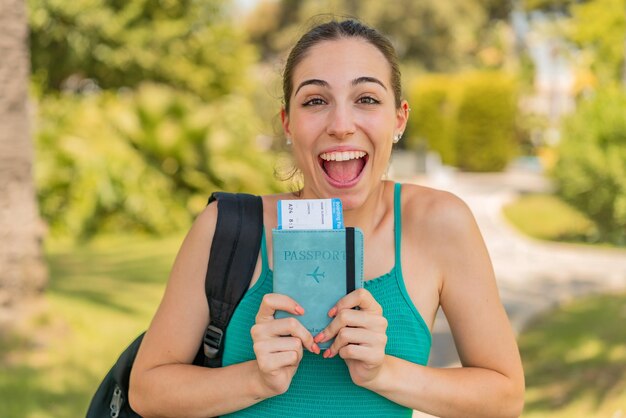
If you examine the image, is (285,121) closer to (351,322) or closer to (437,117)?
(351,322)

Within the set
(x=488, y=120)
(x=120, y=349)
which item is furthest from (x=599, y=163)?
(x=488, y=120)

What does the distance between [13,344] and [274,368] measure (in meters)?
5.21

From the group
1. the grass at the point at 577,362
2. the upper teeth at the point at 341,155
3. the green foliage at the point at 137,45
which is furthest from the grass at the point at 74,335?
the green foliage at the point at 137,45

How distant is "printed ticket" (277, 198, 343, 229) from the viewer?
1577 mm

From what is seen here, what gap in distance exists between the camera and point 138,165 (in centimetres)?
1311

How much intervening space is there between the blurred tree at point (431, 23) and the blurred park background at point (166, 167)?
367 inches

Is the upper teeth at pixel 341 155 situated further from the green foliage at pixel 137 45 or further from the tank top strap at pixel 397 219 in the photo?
the green foliage at pixel 137 45

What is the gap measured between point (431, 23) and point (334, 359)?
3941 centimetres

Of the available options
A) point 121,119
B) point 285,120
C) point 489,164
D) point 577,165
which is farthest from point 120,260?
point 489,164

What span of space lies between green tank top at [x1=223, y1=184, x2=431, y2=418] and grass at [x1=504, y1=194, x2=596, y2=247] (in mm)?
12086

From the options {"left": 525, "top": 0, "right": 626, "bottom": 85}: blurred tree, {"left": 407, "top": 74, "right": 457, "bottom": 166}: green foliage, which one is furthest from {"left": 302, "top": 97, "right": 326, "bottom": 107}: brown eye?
{"left": 407, "top": 74, "right": 457, "bottom": 166}: green foliage

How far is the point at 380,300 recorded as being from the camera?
5.95 feet

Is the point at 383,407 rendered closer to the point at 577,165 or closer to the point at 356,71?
the point at 356,71

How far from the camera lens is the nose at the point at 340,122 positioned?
1.76 metres
